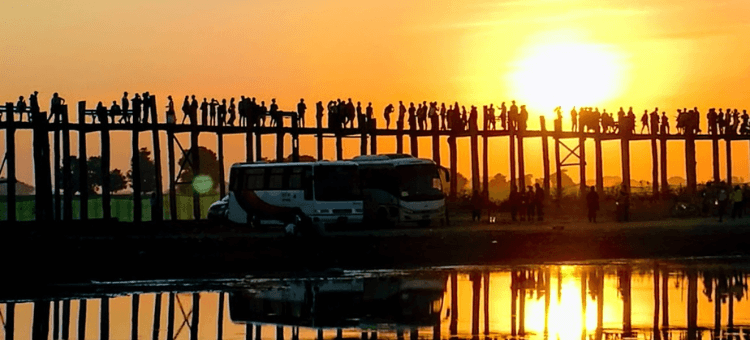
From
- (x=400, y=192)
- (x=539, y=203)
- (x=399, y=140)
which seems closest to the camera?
(x=400, y=192)

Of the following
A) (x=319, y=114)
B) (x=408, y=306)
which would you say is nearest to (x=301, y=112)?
(x=319, y=114)

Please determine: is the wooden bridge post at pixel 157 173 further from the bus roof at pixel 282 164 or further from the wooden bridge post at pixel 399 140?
the wooden bridge post at pixel 399 140

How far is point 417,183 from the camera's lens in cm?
4916

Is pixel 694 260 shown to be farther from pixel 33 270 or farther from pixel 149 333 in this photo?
pixel 149 333

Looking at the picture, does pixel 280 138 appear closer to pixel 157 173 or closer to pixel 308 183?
pixel 157 173

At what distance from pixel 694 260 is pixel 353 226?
11129 mm

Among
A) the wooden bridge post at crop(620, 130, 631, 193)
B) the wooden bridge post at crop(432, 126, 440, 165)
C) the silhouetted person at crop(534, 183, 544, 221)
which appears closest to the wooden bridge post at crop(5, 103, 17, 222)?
the wooden bridge post at crop(432, 126, 440, 165)

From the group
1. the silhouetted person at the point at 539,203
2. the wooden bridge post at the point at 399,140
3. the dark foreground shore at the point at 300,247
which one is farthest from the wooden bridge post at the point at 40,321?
the wooden bridge post at the point at 399,140

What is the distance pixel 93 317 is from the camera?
28406mm

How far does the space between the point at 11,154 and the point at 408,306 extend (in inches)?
906

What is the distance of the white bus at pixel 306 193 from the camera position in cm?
4747

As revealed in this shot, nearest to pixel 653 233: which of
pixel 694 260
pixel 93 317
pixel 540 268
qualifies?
pixel 694 260

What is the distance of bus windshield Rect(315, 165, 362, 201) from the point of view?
156 ft

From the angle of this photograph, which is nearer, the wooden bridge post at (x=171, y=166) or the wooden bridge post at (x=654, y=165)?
the wooden bridge post at (x=171, y=166)
